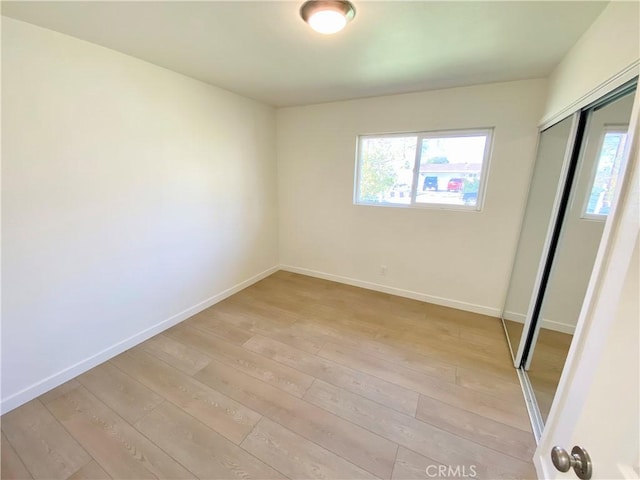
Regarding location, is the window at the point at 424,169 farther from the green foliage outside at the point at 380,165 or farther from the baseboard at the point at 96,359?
the baseboard at the point at 96,359

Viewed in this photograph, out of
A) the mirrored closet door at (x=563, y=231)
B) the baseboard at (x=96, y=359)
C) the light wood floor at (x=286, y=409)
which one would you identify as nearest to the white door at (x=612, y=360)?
the mirrored closet door at (x=563, y=231)

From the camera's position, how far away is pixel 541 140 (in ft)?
7.50

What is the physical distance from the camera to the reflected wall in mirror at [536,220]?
1846mm

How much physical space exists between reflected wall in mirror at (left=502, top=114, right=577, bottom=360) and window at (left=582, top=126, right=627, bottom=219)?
0.20 meters

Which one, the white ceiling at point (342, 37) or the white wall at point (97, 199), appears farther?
the white wall at point (97, 199)

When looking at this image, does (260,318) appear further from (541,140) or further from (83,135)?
(541,140)

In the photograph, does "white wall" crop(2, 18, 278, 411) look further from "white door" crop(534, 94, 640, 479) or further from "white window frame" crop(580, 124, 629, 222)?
"white window frame" crop(580, 124, 629, 222)

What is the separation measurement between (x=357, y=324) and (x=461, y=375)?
3.22ft

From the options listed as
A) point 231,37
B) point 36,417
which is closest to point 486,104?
point 231,37

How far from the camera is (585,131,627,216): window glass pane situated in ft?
4.36

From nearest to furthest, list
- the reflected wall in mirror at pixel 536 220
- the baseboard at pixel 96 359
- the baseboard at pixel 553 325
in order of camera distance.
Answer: the baseboard at pixel 553 325, the baseboard at pixel 96 359, the reflected wall in mirror at pixel 536 220

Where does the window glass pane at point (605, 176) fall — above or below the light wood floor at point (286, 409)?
above

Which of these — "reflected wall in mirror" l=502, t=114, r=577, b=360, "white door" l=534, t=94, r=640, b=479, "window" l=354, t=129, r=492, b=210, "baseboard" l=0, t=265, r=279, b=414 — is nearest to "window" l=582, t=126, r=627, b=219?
"reflected wall in mirror" l=502, t=114, r=577, b=360

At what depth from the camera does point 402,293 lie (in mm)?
3238
